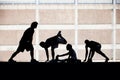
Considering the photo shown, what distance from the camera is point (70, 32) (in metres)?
19.0

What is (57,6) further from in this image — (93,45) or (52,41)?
(93,45)

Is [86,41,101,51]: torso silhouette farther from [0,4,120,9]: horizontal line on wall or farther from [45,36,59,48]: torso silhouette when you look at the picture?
[0,4,120,9]: horizontal line on wall

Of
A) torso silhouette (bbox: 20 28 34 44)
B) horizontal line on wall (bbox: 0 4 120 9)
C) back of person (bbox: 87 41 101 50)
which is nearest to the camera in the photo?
torso silhouette (bbox: 20 28 34 44)

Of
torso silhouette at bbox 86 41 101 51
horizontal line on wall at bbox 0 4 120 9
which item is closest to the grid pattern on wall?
horizontal line on wall at bbox 0 4 120 9

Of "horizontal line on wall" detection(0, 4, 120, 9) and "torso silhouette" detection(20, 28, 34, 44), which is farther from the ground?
"horizontal line on wall" detection(0, 4, 120, 9)

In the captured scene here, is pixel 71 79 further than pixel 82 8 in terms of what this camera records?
No

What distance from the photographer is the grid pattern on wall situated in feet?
61.8

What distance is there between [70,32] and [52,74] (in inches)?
524

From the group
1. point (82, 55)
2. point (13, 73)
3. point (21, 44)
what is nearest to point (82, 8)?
point (82, 55)

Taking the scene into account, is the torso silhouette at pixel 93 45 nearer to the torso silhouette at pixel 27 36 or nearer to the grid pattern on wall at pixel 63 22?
the torso silhouette at pixel 27 36

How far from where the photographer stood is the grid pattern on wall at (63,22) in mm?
18828

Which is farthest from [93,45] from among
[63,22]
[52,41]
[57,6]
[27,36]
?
[63,22]

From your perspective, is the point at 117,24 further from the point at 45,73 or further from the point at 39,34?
the point at 45,73

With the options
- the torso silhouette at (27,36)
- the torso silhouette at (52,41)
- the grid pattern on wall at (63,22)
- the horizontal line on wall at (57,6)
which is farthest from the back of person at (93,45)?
the horizontal line on wall at (57,6)
